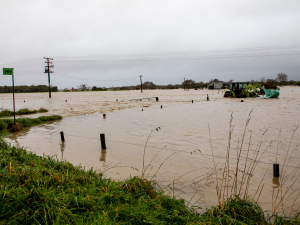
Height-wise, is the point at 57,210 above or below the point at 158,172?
above

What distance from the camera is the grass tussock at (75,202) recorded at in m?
2.77

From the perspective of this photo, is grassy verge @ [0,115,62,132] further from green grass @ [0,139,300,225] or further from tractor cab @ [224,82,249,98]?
tractor cab @ [224,82,249,98]

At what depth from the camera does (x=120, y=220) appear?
287 cm

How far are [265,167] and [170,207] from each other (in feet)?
12.8

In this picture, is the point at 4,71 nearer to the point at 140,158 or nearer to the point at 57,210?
the point at 140,158

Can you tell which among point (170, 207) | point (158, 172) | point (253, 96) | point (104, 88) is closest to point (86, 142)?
point (158, 172)

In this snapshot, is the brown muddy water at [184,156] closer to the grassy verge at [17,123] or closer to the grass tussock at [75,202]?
the grassy verge at [17,123]

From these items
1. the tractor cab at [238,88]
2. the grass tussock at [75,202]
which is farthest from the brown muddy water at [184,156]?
the tractor cab at [238,88]

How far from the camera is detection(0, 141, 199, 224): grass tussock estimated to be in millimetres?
2766

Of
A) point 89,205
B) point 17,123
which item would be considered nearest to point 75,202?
point 89,205

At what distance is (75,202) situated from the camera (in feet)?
10.3

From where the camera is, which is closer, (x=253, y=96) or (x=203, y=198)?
(x=203, y=198)

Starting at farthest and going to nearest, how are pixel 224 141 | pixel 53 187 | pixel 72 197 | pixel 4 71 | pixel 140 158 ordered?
1. pixel 4 71
2. pixel 224 141
3. pixel 140 158
4. pixel 53 187
5. pixel 72 197

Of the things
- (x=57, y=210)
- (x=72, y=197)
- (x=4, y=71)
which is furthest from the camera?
(x=4, y=71)
